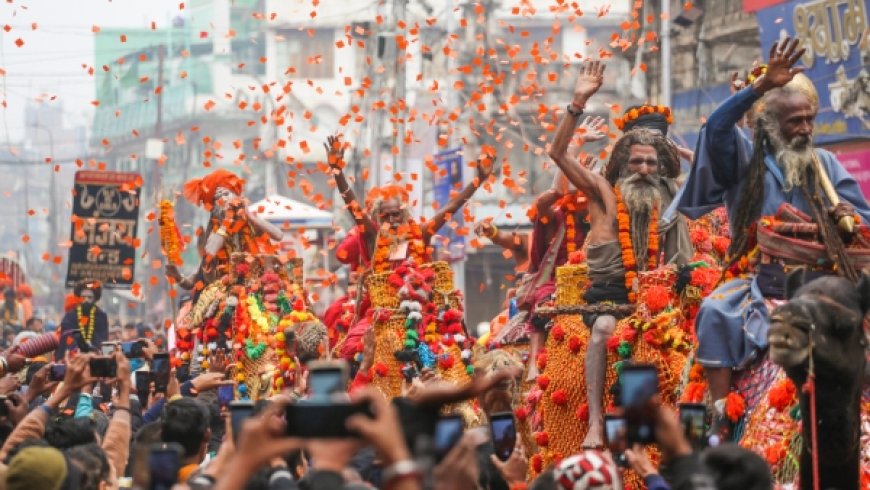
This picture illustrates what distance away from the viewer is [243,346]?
49.9 ft

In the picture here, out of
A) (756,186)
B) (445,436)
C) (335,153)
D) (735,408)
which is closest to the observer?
(445,436)

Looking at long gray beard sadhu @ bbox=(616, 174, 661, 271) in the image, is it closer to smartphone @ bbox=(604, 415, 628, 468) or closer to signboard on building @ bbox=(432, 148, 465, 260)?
smartphone @ bbox=(604, 415, 628, 468)

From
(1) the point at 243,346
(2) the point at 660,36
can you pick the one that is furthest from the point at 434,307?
(2) the point at 660,36

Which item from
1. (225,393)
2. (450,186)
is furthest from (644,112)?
(450,186)

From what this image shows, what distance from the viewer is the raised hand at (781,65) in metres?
8.61

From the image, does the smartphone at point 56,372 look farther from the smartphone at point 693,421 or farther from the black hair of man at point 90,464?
the smartphone at point 693,421

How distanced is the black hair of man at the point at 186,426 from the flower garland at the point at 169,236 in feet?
30.4

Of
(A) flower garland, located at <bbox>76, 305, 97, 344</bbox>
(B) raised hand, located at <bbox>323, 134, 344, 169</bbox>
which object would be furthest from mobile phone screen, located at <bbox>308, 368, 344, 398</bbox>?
(A) flower garland, located at <bbox>76, 305, 97, 344</bbox>

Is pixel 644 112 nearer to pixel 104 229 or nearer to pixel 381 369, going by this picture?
pixel 381 369

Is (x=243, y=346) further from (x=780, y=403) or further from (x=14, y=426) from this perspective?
(x=780, y=403)

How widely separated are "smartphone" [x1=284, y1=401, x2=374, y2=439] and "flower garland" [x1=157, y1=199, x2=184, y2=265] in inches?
495

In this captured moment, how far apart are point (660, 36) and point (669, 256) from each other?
2198 centimetres

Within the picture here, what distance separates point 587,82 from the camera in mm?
11242

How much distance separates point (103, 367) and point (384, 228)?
519 cm
